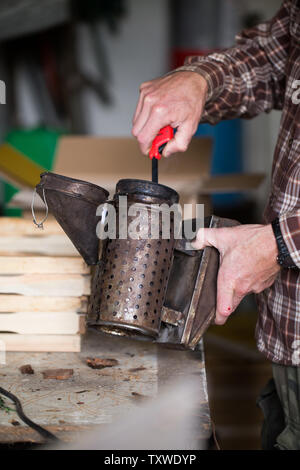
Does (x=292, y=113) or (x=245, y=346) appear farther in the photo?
(x=245, y=346)

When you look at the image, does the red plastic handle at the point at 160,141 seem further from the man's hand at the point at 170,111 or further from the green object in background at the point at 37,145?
the green object in background at the point at 37,145

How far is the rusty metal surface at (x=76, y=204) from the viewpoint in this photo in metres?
1.47

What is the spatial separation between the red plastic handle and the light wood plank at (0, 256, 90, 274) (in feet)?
1.38

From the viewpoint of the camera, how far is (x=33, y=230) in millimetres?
1970

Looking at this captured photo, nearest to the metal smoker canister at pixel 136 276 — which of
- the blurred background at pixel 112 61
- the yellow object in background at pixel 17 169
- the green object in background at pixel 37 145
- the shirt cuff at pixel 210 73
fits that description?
the shirt cuff at pixel 210 73

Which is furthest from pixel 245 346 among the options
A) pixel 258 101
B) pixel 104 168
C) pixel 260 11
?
pixel 260 11

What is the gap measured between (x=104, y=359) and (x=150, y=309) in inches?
13.1

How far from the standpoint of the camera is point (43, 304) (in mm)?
1786

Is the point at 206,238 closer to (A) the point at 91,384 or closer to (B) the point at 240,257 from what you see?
(B) the point at 240,257

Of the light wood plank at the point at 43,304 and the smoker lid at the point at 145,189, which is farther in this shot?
the light wood plank at the point at 43,304

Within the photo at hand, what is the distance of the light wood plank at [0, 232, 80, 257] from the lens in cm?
195

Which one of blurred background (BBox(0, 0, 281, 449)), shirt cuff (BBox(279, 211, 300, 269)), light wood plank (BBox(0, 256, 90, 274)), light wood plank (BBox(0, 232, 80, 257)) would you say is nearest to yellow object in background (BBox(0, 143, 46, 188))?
light wood plank (BBox(0, 232, 80, 257))

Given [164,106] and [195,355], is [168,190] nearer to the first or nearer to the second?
[164,106]

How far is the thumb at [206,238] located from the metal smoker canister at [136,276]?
0.08 metres
